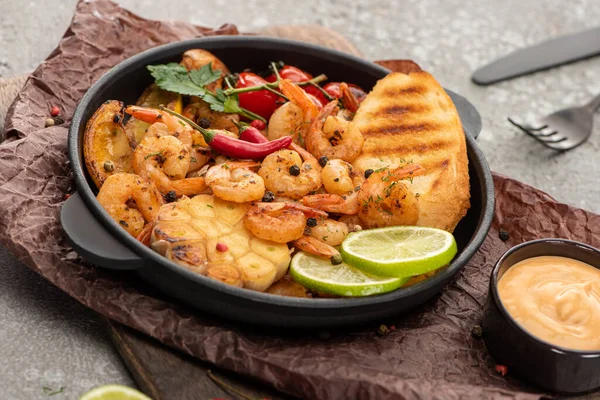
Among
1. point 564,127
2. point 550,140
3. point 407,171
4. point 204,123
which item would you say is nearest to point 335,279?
point 407,171

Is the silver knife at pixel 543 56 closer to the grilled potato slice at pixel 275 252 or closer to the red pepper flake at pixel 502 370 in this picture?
the red pepper flake at pixel 502 370

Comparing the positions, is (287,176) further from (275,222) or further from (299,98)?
(299,98)

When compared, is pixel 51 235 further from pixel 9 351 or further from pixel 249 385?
pixel 249 385

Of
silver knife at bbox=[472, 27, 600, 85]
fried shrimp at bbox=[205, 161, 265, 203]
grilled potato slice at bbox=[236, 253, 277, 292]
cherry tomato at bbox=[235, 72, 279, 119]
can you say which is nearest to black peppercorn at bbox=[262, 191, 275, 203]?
fried shrimp at bbox=[205, 161, 265, 203]

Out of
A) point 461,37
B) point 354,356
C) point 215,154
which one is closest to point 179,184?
point 215,154

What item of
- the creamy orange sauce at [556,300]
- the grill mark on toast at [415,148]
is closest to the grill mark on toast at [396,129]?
the grill mark on toast at [415,148]

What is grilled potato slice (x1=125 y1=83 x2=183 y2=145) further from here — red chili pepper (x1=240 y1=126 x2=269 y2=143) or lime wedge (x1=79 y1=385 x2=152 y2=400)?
lime wedge (x1=79 y1=385 x2=152 y2=400)
